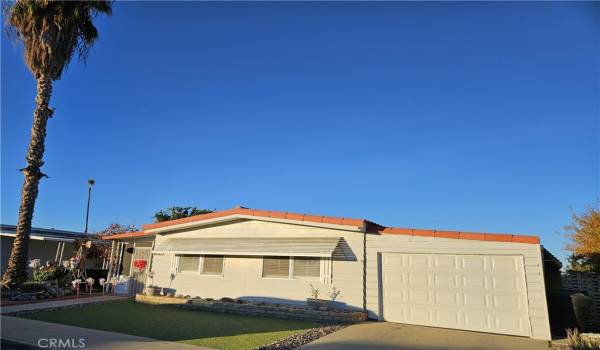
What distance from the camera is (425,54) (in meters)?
14.1

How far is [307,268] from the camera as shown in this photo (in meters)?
14.5

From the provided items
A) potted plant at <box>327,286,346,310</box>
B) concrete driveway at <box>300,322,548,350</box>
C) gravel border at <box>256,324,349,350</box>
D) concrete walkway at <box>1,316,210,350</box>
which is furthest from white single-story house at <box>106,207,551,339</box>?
concrete walkway at <box>1,316,210,350</box>

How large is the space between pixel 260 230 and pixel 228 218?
1.46 meters

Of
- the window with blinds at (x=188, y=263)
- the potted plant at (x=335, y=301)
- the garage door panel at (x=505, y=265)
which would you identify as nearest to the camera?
the garage door panel at (x=505, y=265)

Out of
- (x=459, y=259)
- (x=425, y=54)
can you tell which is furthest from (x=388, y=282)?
(x=425, y=54)

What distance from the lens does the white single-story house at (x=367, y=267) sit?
37.5 feet

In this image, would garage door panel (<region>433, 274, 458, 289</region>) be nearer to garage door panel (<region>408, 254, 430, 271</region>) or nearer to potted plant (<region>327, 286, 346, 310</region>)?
garage door panel (<region>408, 254, 430, 271</region>)

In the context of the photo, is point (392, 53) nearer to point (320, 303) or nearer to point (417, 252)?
point (417, 252)

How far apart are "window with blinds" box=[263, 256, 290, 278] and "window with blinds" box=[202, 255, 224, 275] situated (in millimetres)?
2145

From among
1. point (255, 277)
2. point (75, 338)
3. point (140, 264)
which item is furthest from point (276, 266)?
point (75, 338)

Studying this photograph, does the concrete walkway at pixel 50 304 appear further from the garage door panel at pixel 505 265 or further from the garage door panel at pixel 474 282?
the garage door panel at pixel 505 265

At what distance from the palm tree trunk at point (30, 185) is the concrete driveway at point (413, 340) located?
14.1 meters

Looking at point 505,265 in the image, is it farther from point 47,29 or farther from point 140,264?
point 47,29

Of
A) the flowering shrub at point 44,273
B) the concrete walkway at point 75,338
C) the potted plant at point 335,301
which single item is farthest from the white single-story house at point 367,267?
the concrete walkway at point 75,338
